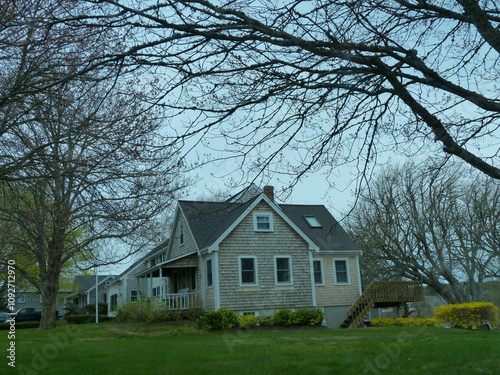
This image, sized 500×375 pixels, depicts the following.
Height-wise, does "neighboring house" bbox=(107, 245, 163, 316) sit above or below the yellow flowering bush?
above

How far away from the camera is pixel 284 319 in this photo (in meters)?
21.4

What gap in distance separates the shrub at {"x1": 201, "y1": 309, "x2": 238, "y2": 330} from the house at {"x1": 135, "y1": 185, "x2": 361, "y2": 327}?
2.84m

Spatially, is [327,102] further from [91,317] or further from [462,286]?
[91,317]

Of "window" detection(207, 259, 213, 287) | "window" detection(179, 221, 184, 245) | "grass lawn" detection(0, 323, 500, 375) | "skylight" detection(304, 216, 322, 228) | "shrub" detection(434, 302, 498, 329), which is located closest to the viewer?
"grass lawn" detection(0, 323, 500, 375)

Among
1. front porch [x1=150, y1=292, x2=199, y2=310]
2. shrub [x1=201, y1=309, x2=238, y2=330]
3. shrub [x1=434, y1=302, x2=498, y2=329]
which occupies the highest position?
front porch [x1=150, y1=292, x2=199, y2=310]

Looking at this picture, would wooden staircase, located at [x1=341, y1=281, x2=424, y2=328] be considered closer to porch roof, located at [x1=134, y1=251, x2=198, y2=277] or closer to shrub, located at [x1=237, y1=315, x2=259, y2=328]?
shrub, located at [x1=237, y1=315, x2=259, y2=328]

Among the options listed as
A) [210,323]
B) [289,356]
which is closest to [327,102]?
[289,356]

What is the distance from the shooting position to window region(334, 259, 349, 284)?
26784 millimetres

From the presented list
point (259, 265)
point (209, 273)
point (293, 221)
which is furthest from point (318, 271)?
point (209, 273)

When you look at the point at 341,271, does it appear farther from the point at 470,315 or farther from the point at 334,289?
the point at 470,315

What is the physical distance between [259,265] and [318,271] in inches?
154

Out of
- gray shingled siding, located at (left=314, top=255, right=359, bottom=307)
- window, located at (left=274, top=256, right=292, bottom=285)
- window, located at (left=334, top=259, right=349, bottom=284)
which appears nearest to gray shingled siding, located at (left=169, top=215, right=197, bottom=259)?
window, located at (left=274, top=256, right=292, bottom=285)

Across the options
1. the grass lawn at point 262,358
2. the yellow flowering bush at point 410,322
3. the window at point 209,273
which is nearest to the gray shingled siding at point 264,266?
the window at point 209,273

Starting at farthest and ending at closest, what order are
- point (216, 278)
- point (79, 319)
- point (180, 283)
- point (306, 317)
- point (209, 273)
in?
1. point (79, 319)
2. point (180, 283)
3. point (209, 273)
4. point (216, 278)
5. point (306, 317)
